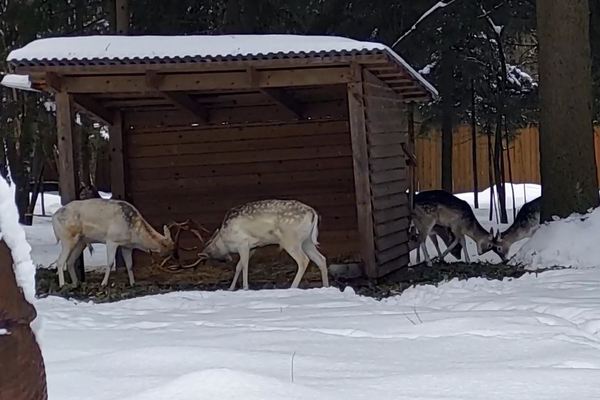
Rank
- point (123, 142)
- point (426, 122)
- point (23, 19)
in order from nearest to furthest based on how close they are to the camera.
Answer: point (123, 142) → point (23, 19) → point (426, 122)

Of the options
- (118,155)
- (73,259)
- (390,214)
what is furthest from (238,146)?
(73,259)

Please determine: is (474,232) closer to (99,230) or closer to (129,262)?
(129,262)

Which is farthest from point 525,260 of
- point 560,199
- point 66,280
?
point 66,280

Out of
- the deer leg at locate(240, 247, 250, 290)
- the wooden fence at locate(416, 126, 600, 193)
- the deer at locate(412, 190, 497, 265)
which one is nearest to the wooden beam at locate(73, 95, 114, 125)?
the deer leg at locate(240, 247, 250, 290)

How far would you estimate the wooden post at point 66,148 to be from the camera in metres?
9.51

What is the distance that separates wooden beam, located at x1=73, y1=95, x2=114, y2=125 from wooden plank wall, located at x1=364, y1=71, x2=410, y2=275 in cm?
329

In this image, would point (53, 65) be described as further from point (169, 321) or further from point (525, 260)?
point (525, 260)

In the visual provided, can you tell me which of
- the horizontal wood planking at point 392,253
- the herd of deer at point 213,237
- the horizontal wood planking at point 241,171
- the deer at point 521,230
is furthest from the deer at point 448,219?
the herd of deer at point 213,237

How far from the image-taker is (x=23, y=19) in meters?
14.1

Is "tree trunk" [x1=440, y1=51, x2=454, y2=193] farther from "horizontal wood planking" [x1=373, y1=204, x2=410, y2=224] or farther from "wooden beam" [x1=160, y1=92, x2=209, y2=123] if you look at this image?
"wooden beam" [x1=160, y1=92, x2=209, y2=123]

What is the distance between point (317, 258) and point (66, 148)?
2.75m

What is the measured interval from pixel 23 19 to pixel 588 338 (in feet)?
36.9

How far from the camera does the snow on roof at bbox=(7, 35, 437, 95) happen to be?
28.2ft

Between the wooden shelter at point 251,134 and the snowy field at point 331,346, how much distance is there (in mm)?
2293
